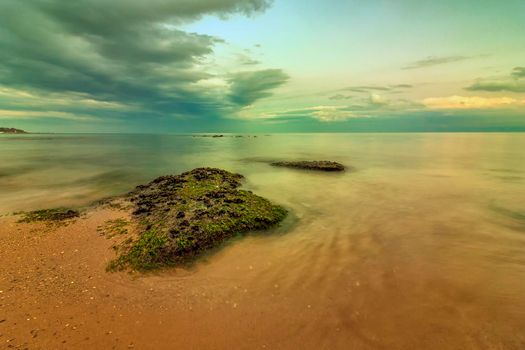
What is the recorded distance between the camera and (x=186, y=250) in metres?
9.15

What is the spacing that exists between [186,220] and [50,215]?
7529 mm

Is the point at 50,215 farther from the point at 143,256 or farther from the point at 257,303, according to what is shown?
the point at 257,303

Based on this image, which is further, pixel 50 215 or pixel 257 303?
pixel 50 215

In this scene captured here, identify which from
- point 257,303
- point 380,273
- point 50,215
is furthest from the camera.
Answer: point 50,215

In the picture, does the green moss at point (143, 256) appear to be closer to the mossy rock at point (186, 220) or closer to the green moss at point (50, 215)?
the mossy rock at point (186, 220)

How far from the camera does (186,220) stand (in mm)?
10891

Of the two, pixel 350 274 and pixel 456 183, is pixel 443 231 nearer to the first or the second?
pixel 350 274

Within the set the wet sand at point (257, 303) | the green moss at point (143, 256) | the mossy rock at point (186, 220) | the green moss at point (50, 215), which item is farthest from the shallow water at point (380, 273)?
the green moss at point (50, 215)

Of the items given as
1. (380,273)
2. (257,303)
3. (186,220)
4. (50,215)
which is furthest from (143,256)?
(50,215)

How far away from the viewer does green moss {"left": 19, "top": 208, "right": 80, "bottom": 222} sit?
12.6 meters

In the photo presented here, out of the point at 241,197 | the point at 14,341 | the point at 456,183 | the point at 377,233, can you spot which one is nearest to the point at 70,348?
the point at 14,341

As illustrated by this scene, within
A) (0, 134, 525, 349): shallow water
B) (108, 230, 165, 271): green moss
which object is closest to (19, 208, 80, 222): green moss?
(0, 134, 525, 349): shallow water

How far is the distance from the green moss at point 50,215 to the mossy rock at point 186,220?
3.02 metres

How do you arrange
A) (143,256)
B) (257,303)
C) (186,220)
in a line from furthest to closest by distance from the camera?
(186,220) < (143,256) < (257,303)
